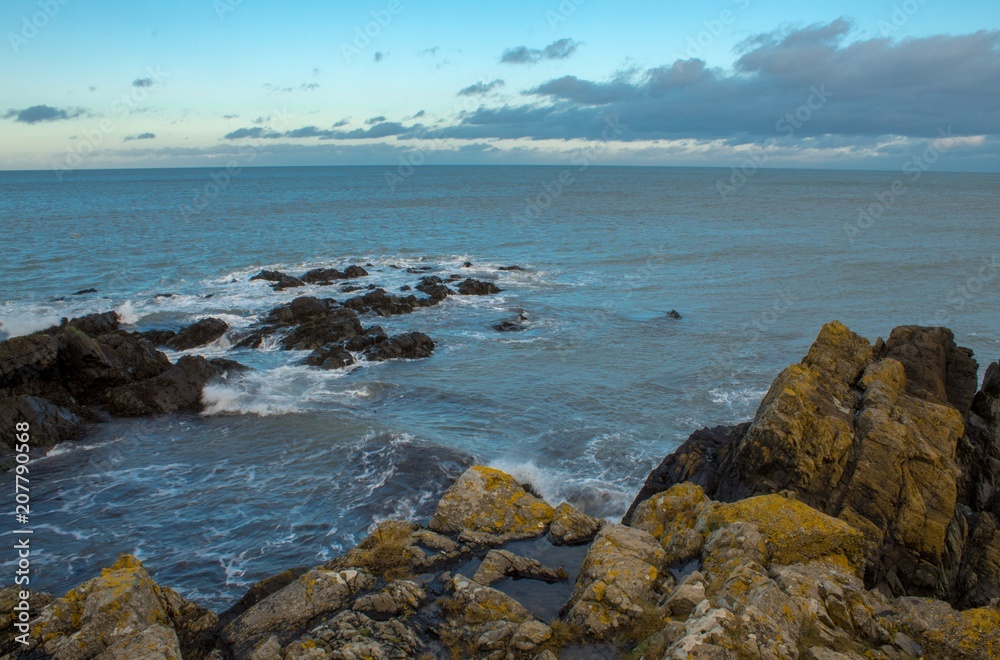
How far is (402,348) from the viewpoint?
33.3 metres

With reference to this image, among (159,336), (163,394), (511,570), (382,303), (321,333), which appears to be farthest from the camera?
(382,303)

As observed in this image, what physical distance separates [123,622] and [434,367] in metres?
21.6

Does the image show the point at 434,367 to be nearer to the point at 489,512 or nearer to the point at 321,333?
the point at 321,333

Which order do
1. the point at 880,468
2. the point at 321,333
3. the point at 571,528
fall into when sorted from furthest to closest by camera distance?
1. the point at 321,333
2. the point at 571,528
3. the point at 880,468

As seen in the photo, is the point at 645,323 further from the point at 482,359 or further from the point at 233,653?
the point at 233,653

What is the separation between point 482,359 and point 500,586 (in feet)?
67.7

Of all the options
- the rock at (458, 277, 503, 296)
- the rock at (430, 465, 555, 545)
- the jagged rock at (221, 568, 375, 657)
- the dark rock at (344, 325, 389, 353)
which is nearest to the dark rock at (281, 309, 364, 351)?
the dark rock at (344, 325, 389, 353)

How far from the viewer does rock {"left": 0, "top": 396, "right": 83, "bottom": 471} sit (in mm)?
22016

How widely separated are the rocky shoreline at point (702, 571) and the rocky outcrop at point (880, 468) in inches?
1.7

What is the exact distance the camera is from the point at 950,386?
1833cm

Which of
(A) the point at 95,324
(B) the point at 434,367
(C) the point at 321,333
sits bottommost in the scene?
(B) the point at 434,367

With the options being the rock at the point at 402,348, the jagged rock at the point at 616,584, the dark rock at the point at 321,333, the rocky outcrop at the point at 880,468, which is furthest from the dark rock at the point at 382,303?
the jagged rock at the point at 616,584

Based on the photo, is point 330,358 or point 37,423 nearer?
point 37,423

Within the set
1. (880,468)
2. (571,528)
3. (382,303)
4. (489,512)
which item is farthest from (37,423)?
(880,468)
